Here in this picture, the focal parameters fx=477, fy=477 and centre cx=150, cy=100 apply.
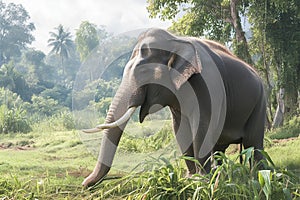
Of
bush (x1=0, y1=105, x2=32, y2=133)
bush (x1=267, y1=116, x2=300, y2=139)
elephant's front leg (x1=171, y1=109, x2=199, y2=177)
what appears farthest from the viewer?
bush (x1=0, y1=105, x2=32, y2=133)

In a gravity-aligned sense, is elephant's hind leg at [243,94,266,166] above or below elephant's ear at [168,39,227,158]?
below

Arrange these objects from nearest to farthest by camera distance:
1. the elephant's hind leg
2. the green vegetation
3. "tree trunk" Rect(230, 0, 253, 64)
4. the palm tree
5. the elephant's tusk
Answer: the green vegetation < the elephant's tusk < the elephant's hind leg < "tree trunk" Rect(230, 0, 253, 64) < the palm tree

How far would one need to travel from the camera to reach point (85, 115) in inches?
163

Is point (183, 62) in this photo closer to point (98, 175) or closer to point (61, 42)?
point (98, 175)

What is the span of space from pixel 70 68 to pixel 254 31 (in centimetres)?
3760

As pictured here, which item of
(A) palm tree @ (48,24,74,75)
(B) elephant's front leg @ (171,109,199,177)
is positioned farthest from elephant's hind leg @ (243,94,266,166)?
(A) palm tree @ (48,24,74,75)

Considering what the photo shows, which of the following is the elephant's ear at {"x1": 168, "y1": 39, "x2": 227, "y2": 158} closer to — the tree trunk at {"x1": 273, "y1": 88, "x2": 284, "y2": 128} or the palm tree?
the tree trunk at {"x1": 273, "y1": 88, "x2": 284, "y2": 128}

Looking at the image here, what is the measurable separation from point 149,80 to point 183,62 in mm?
289

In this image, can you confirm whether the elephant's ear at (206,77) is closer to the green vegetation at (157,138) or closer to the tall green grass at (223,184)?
the green vegetation at (157,138)

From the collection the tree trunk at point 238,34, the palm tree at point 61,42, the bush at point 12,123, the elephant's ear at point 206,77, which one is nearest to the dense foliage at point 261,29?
the tree trunk at point 238,34

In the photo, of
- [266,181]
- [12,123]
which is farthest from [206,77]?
[12,123]

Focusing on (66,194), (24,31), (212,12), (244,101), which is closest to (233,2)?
(212,12)

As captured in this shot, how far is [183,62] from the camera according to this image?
3584 mm

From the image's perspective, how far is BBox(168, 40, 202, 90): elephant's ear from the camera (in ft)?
11.5
